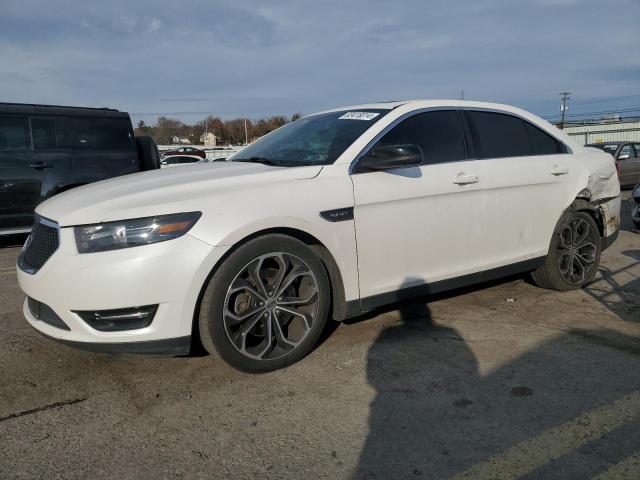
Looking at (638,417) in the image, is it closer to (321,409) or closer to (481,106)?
(321,409)

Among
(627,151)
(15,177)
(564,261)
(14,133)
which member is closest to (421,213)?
(564,261)

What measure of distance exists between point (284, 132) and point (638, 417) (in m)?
3.11

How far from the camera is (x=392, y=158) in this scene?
3.21 meters

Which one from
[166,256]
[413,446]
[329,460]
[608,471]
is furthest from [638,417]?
[166,256]

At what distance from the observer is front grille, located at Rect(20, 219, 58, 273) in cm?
280

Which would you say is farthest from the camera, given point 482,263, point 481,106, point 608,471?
point 481,106

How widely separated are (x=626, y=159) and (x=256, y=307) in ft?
47.9

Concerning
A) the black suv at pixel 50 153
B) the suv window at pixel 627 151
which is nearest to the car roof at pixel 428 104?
the black suv at pixel 50 153

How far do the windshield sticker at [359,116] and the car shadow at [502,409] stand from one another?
1.54 m

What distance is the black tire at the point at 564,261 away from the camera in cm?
442

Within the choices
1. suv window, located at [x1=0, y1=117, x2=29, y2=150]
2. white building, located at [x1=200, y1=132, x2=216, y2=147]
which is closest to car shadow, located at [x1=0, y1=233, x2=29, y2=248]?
suv window, located at [x1=0, y1=117, x2=29, y2=150]

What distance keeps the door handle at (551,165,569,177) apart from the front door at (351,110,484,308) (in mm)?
890

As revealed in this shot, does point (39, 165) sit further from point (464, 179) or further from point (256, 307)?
point (464, 179)

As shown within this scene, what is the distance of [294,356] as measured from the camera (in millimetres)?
3100
